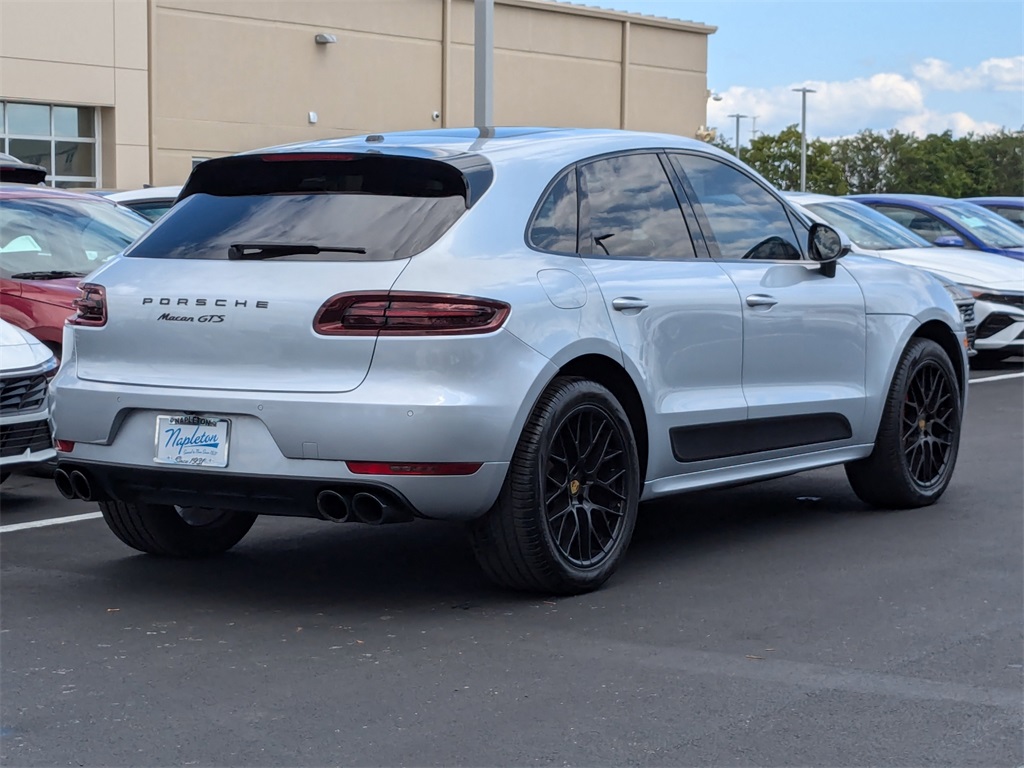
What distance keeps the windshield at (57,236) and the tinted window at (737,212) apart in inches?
163

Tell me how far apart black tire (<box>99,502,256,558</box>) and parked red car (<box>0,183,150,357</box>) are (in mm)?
2375

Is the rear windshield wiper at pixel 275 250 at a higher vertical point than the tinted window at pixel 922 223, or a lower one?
lower

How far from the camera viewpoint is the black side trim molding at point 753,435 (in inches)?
260

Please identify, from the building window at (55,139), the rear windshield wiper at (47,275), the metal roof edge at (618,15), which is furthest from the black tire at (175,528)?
the metal roof edge at (618,15)

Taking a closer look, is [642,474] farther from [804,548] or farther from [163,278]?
[163,278]

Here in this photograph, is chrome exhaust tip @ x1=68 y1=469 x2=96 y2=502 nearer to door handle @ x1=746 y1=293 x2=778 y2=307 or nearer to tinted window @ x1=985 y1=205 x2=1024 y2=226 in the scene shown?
door handle @ x1=746 y1=293 x2=778 y2=307

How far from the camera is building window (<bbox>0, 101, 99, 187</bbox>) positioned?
116 feet

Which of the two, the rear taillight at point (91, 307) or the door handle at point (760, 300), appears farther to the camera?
the door handle at point (760, 300)

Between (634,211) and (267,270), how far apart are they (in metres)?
1.60

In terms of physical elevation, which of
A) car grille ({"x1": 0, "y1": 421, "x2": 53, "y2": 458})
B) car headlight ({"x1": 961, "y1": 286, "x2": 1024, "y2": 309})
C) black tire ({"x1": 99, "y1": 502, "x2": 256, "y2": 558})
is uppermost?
car headlight ({"x1": 961, "y1": 286, "x2": 1024, "y2": 309})

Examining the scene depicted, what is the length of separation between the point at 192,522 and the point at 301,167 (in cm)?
166

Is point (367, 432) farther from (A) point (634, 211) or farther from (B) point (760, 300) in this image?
(B) point (760, 300)

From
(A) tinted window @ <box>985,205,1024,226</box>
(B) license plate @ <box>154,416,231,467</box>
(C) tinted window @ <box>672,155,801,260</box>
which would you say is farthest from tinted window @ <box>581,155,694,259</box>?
(A) tinted window @ <box>985,205,1024,226</box>

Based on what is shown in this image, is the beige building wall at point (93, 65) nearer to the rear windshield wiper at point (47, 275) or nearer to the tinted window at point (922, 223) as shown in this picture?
the tinted window at point (922, 223)
